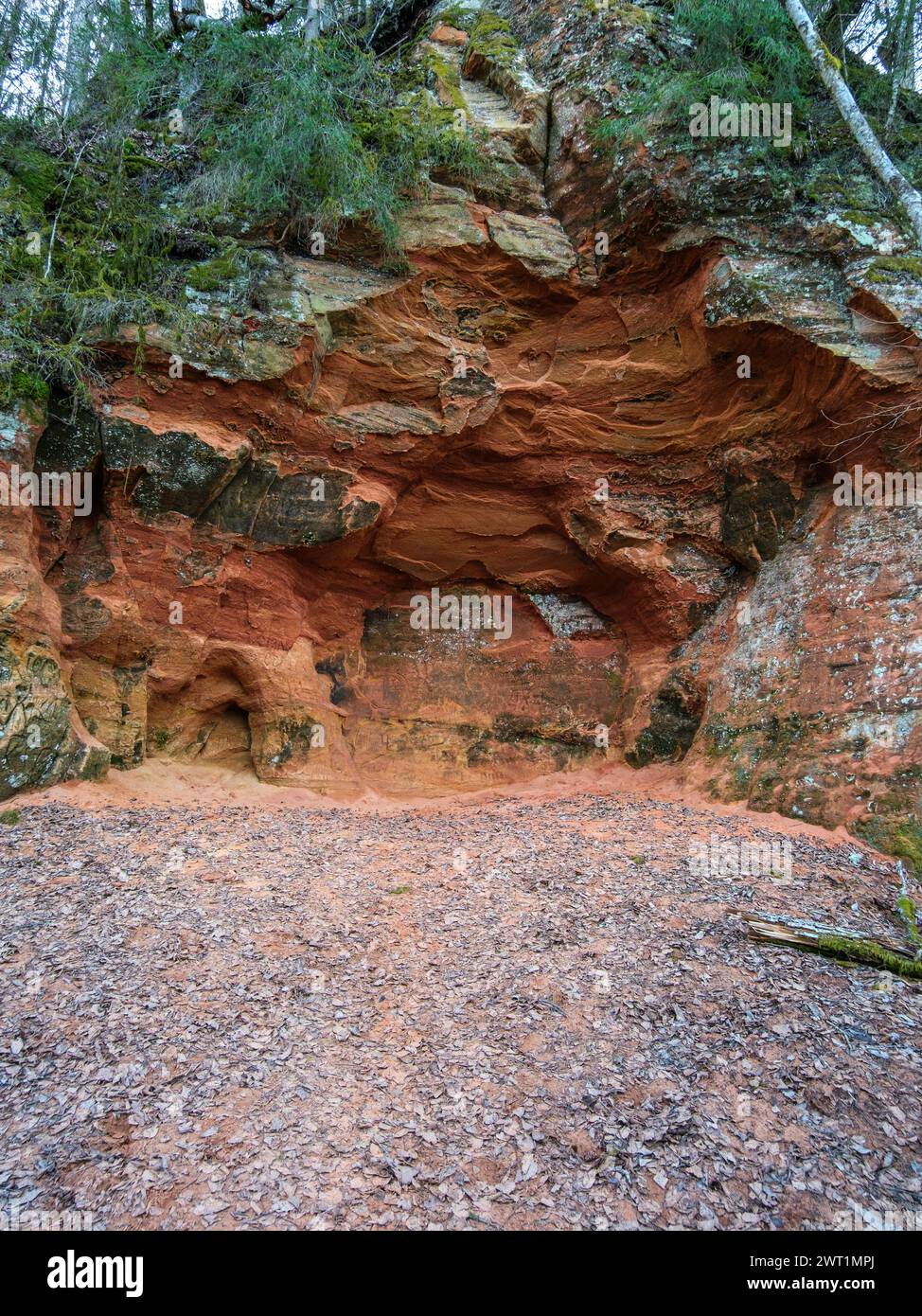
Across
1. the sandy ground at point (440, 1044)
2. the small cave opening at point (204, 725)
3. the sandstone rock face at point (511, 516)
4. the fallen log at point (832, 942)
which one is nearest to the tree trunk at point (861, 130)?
the sandstone rock face at point (511, 516)

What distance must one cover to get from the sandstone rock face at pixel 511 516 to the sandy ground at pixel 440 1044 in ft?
9.10

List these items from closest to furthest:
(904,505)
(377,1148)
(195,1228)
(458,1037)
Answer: (195,1228)
(377,1148)
(458,1037)
(904,505)

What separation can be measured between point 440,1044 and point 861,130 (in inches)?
449

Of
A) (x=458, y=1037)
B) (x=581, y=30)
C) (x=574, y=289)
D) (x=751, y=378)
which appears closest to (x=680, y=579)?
(x=751, y=378)

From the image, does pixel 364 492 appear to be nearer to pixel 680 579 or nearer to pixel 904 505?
pixel 680 579

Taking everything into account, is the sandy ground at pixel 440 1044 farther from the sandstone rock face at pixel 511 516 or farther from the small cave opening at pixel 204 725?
the small cave opening at pixel 204 725

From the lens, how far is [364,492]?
1101 cm

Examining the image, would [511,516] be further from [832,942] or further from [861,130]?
[832,942]

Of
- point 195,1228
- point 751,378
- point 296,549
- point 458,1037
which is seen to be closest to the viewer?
point 195,1228

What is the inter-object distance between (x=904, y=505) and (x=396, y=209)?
8.79m

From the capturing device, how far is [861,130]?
842cm

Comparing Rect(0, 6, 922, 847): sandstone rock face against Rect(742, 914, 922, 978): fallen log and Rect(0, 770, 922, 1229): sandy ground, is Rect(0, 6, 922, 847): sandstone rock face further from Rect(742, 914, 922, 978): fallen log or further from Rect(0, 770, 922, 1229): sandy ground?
Rect(0, 770, 922, 1229): sandy ground

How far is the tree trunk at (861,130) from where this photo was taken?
316 inches

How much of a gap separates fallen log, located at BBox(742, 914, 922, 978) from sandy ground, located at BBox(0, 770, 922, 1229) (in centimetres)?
13
